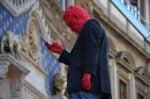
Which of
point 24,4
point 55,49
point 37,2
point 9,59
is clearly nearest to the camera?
point 55,49

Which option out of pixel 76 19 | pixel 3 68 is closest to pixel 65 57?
pixel 76 19

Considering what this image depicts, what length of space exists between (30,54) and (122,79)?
34.0 feet

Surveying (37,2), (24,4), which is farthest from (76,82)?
(37,2)

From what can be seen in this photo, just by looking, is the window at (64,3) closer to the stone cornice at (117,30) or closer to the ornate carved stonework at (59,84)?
the ornate carved stonework at (59,84)

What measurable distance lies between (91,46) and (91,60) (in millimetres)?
144

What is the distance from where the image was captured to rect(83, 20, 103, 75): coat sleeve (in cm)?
714

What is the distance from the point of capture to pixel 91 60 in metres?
7.16

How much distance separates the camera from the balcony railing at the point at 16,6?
13.8 metres

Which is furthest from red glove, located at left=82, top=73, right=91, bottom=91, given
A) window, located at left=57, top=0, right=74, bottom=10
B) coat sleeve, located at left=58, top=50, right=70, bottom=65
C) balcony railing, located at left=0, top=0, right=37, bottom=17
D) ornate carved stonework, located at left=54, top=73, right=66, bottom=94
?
window, located at left=57, top=0, right=74, bottom=10

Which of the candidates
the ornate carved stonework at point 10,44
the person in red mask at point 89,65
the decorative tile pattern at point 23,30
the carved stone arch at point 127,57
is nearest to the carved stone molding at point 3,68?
the ornate carved stonework at point 10,44

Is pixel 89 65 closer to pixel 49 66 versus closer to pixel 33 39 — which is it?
pixel 33 39

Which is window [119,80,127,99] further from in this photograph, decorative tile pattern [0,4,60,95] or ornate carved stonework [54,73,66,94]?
ornate carved stonework [54,73,66,94]

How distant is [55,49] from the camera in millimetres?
7727

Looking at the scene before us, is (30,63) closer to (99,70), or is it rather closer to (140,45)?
(99,70)
